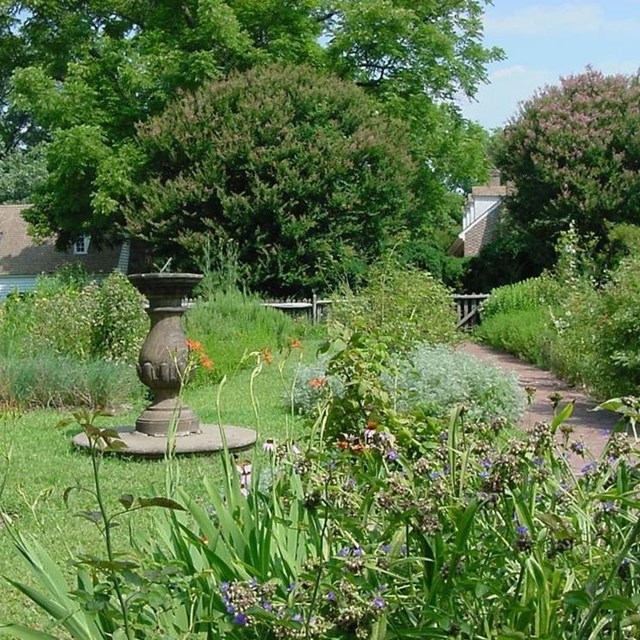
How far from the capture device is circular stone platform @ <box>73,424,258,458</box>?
7.25 metres

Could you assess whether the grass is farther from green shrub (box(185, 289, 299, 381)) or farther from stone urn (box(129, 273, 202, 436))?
green shrub (box(185, 289, 299, 381))

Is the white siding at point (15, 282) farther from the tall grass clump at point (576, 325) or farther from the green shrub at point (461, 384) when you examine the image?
the green shrub at point (461, 384)

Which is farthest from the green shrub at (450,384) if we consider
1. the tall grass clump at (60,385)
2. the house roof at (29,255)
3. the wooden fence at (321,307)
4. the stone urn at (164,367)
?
the house roof at (29,255)

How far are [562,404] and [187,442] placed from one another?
4248 mm

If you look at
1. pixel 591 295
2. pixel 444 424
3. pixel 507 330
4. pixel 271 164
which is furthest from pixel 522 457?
pixel 271 164

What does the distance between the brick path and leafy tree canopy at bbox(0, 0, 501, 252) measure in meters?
12.8

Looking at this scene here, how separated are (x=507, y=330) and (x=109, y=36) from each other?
16.9 m

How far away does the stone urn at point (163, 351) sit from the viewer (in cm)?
A: 784

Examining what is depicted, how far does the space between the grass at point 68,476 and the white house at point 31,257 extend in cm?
3111

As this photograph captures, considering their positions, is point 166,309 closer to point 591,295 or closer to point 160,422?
point 160,422

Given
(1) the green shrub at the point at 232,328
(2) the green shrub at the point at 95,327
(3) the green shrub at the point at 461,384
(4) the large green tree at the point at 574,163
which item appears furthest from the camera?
(4) the large green tree at the point at 574,163

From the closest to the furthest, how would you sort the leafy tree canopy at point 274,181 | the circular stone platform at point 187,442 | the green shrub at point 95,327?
1. the circular stone platform at point 187,442
2. the green shrub at point 95,327
3. the leafy tree canopy at point 274,181

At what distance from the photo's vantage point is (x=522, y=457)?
7.04 feet

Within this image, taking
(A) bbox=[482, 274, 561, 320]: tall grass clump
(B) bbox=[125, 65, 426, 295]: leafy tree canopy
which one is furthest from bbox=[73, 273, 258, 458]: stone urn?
(B) bbox=[125, 65, 426, 295]: leafy tree canopy
